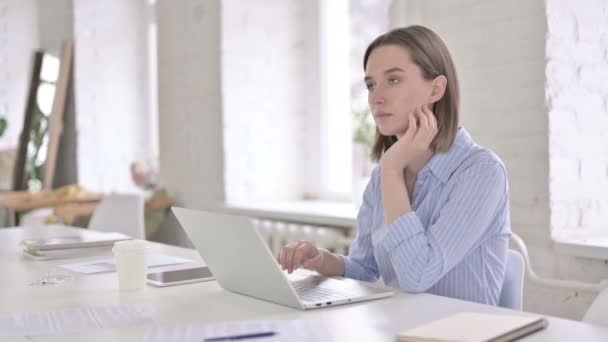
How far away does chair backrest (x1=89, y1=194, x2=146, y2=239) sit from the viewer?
2.95 m

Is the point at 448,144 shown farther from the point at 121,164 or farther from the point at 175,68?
the point at 121,164

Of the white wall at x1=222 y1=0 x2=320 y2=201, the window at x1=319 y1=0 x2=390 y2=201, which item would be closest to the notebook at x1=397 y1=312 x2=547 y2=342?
the window at x1=319 y1=0 x2=390 y2=201

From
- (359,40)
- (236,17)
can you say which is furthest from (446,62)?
(236,17)

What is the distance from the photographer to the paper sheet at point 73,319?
1.19 m

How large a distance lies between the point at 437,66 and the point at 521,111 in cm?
69

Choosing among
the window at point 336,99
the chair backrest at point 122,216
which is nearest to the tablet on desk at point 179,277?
the chair backrest at point 122,216

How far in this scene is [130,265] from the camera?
1.52 m

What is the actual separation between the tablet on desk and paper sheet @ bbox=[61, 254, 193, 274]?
0.47 feet

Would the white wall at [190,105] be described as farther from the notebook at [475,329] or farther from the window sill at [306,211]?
the notebook at [475,329]

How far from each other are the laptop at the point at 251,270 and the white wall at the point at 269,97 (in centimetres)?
211

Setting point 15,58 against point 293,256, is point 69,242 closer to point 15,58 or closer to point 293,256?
point 293,256

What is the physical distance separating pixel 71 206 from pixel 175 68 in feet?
2.99

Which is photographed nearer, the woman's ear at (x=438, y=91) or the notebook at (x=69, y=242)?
the woman's ear at (x=438, y=91)

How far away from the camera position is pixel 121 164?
5105mm
